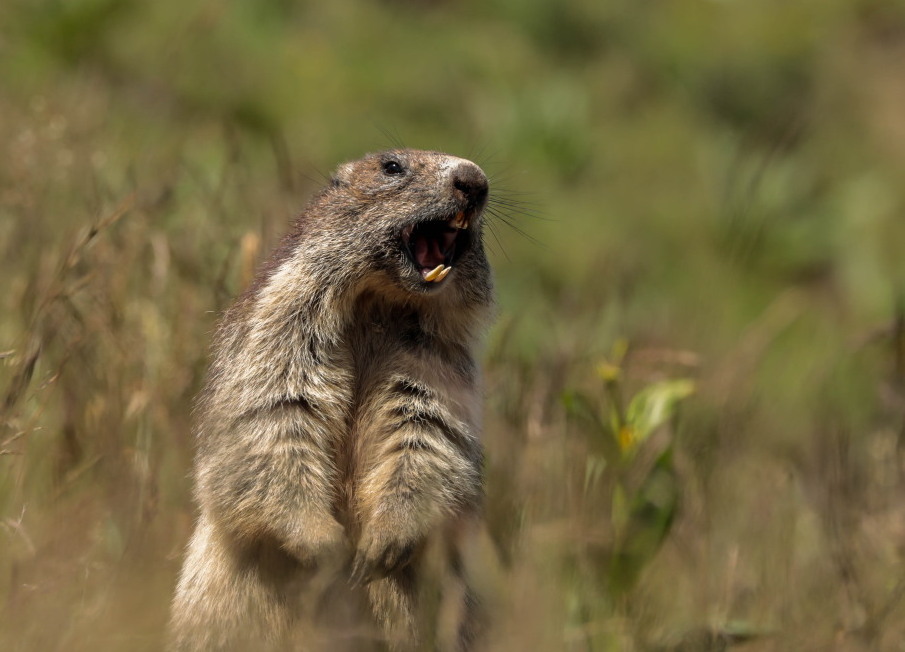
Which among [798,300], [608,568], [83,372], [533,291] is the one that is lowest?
[798,300]

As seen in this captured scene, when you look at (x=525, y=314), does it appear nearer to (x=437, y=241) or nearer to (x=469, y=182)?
(x=437, y=241)

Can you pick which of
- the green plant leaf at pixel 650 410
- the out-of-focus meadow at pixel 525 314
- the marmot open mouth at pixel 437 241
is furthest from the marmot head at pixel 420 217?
the green plant leaf at pixel 650 410

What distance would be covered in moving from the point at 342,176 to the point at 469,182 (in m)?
0.62

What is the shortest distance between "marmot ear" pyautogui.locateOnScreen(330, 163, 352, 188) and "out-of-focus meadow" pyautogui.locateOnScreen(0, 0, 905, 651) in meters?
0.66

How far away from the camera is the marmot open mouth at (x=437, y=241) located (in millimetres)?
4410

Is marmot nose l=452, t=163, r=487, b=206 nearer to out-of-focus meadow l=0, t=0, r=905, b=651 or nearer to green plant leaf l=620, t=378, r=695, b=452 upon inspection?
out-of-focus meadow l=0, t=0, r=905, b=651

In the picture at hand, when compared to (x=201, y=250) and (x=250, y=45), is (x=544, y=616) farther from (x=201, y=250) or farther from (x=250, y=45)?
(x=250, y=45)

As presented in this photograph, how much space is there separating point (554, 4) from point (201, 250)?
898 cm

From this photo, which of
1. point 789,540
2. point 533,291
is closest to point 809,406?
point 533,291

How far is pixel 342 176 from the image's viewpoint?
4.71 m

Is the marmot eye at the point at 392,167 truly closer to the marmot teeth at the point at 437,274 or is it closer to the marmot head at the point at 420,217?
the marmot head at the point at 420,217

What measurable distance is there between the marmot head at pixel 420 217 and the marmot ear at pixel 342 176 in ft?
0.23

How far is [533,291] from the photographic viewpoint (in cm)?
1051

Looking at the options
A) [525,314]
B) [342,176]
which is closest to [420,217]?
[342,176]
